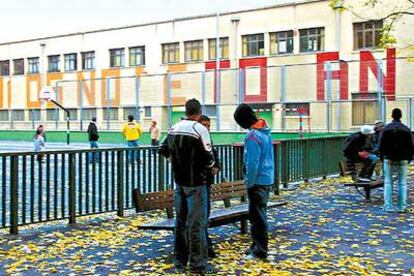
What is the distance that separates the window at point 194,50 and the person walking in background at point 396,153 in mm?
36199

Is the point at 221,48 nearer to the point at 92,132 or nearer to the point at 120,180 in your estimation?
the point at 92,132

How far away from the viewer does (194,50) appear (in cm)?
4678

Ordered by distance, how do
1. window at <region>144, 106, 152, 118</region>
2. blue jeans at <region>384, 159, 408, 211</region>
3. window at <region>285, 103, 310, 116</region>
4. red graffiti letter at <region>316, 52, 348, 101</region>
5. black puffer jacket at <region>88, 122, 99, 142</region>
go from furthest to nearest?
window at <region>144, 106, 152, 118</region> → window at <region>285, 103, 310, 116</region> → red graffiti letter at <region>316, 52, 348, 101</region> → black puffer jacket at <region>88, 122, 99, 142</region> → blue jeans at <region>384, 159, 408, 211</region>

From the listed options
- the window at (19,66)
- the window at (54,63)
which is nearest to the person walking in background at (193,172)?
the window at (54,63)

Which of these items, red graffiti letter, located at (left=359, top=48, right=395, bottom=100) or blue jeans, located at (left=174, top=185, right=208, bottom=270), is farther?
red graffiti letter, located at (left=359, top=48, right=395, bottom=100)

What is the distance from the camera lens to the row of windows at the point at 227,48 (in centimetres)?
3866

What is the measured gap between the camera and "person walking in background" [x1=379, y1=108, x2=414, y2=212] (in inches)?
419

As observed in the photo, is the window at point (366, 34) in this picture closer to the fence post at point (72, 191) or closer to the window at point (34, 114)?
the window at point (34, 114)

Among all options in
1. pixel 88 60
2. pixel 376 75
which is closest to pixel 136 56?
pixel 88 60

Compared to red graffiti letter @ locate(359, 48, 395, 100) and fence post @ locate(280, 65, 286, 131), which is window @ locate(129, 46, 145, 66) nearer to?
fence post @ locate(280, 65, 286, 131)

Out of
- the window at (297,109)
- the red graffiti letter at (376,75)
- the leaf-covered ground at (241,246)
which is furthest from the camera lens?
the window at (297,109)

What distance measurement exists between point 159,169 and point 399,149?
418 cm

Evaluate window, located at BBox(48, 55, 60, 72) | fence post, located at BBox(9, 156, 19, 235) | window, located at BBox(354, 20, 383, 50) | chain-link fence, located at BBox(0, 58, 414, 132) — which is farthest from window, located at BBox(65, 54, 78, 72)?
fence post, located at BBox(9, 156, 19, 235)

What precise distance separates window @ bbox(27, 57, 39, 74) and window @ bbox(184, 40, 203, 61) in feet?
56.7
